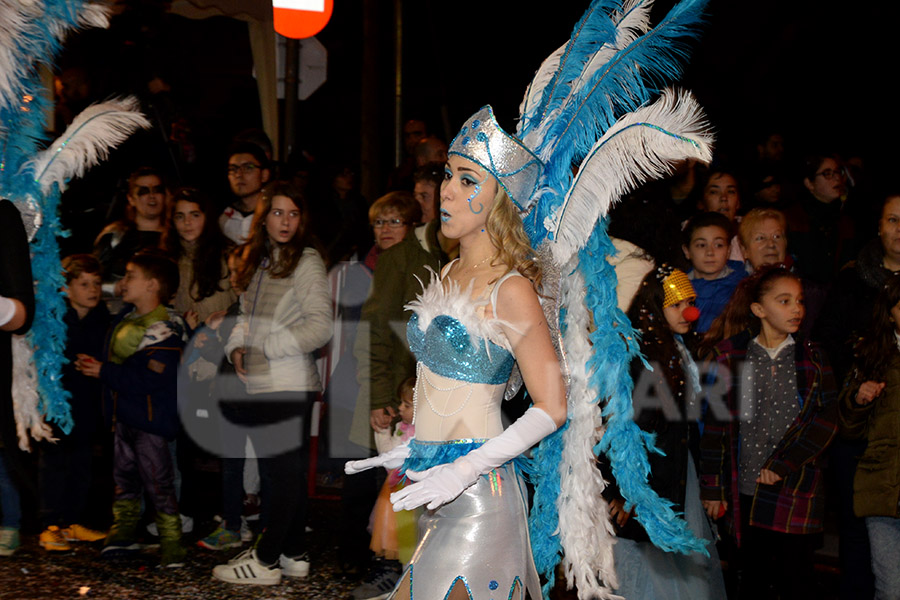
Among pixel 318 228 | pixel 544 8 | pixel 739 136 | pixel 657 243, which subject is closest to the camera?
pixel 657 243

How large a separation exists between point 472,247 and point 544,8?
1234 cm

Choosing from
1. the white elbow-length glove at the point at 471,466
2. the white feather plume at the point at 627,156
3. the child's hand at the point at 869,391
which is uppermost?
the white feather plume at the point at 627,156

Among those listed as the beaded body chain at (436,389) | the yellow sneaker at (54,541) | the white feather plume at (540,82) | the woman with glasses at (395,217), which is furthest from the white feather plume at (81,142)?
the beaded body chain at (436,389)

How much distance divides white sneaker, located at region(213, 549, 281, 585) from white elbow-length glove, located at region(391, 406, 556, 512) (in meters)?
2.41

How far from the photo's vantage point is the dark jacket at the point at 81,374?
5.40 meters

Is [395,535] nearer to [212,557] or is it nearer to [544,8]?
[212,557]

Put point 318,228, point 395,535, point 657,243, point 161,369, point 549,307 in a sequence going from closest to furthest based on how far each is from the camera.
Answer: point 549,307
point 657,243
point 395,535
point 161,369
point 318,228

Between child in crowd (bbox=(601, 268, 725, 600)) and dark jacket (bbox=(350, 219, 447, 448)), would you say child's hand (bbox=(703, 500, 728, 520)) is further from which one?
dark jacket (bbox=(350, 219, 447, 448))

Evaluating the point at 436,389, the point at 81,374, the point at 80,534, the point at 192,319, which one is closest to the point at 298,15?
the point at 192,319

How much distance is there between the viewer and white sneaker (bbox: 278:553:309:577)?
480 cm

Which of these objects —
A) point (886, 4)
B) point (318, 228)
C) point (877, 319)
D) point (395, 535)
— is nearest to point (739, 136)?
point (886, 4)

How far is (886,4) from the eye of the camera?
30.9 ft

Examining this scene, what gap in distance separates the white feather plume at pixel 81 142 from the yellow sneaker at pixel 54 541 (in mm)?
1977

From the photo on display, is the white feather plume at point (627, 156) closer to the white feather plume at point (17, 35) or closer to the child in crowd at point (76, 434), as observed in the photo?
the white feather plume at point (17, 35)
